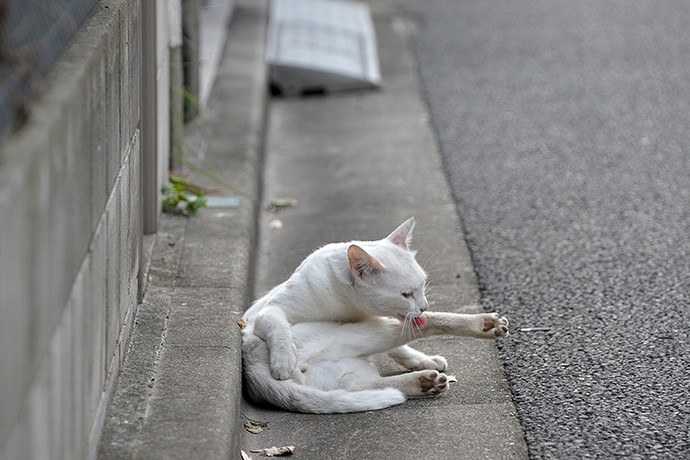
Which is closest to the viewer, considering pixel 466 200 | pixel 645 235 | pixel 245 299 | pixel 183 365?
pixel 183 365

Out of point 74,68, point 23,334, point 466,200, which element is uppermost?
point 74,68

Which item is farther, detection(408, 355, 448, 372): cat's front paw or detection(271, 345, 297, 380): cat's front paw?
detection(408, 355, 448, 372): cat's front paw

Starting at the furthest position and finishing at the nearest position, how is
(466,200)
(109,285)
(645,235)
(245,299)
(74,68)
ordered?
(466,200) < (645,235) < (245,299) < (109,285) < (74,68)

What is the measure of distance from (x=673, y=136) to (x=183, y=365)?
455 centimetres

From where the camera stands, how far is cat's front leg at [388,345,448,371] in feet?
12.7

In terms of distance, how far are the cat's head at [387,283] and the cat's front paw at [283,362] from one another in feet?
1.04

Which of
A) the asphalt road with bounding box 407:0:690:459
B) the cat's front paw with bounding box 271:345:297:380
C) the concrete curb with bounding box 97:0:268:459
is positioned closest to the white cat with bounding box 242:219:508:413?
the cat's front paw with bounding box 271:345:297:380

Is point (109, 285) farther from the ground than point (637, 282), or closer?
farther from the ground

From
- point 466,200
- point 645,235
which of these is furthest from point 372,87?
point 645,235

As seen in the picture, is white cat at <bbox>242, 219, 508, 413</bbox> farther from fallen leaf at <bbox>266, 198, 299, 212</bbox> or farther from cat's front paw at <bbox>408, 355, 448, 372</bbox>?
fallen leaf at <bbox>266, 198, 299, 212</bbox>

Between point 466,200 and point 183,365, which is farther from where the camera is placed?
point 466,200

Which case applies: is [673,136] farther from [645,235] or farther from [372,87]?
[372,87]

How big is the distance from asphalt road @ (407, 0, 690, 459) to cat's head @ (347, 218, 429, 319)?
0.50m

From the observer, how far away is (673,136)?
6.95 m
